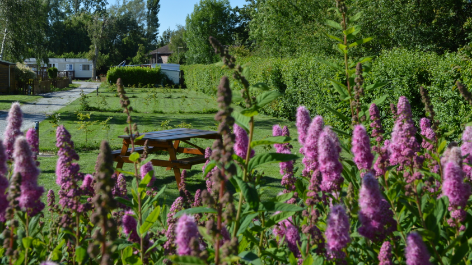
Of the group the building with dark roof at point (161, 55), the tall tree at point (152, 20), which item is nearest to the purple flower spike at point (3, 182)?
the building with dark roof at point (161, 55)

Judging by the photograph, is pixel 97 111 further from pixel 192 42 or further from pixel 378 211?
pixel 192 42

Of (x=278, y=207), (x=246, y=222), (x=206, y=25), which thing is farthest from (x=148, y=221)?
(x=206, y=25)

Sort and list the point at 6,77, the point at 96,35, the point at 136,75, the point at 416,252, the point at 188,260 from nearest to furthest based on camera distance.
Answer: the point at 188,260
the point at 416,252
the point at 6,77
the point at 136,75
the point at 96,35

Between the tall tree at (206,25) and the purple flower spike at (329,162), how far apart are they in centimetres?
4940

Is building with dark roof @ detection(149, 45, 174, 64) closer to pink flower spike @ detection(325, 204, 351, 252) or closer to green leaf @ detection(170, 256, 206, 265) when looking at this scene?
pink flower spike @ detection(325, 204, 351, 252)

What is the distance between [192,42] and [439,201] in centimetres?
5359

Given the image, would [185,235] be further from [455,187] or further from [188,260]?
[455,187]

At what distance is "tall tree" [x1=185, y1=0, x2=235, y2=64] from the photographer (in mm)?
51625

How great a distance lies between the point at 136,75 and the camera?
4547 cm

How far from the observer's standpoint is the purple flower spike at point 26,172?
1513 millimetres

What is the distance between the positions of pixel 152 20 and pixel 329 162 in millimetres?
90308

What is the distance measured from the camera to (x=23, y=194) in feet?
5.29

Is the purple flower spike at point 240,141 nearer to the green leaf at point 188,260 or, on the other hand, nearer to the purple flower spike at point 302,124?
the purple flower spike at point 302,124

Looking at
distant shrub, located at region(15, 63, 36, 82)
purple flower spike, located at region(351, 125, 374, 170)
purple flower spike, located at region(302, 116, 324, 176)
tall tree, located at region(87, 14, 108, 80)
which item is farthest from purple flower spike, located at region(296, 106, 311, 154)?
tall tree, located at region(87, 14, 108, 80)
